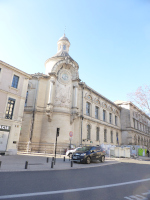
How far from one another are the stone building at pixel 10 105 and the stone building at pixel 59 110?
582 centimetres

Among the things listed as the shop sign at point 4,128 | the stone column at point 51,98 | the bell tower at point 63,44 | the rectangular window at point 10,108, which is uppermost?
the bell tower at point 63,44

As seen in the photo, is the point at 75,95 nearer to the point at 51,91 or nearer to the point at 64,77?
the point at 64,77

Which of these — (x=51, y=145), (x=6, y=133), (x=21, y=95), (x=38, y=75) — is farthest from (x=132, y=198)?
(x=38, y=75)

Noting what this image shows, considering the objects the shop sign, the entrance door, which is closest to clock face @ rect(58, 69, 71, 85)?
the shop sign

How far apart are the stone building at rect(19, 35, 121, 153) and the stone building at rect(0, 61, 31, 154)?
19.1 feet

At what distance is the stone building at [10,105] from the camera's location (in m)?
17.1

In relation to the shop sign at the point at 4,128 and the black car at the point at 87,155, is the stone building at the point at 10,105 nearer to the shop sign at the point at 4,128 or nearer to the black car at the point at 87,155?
the shop sign at the point at 4,128

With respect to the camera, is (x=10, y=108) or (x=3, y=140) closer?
(x=3, y=140)

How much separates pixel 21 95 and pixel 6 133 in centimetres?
529

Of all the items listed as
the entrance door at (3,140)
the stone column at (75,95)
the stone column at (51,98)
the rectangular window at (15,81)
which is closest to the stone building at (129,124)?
the stone column at (75,95)

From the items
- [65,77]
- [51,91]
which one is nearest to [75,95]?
[65,77]

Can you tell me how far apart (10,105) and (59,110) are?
30.3 feet

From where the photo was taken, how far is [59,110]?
25469mm

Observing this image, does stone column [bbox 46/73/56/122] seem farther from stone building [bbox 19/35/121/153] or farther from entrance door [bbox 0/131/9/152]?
entrance door [bbox 0/131/9/152]
